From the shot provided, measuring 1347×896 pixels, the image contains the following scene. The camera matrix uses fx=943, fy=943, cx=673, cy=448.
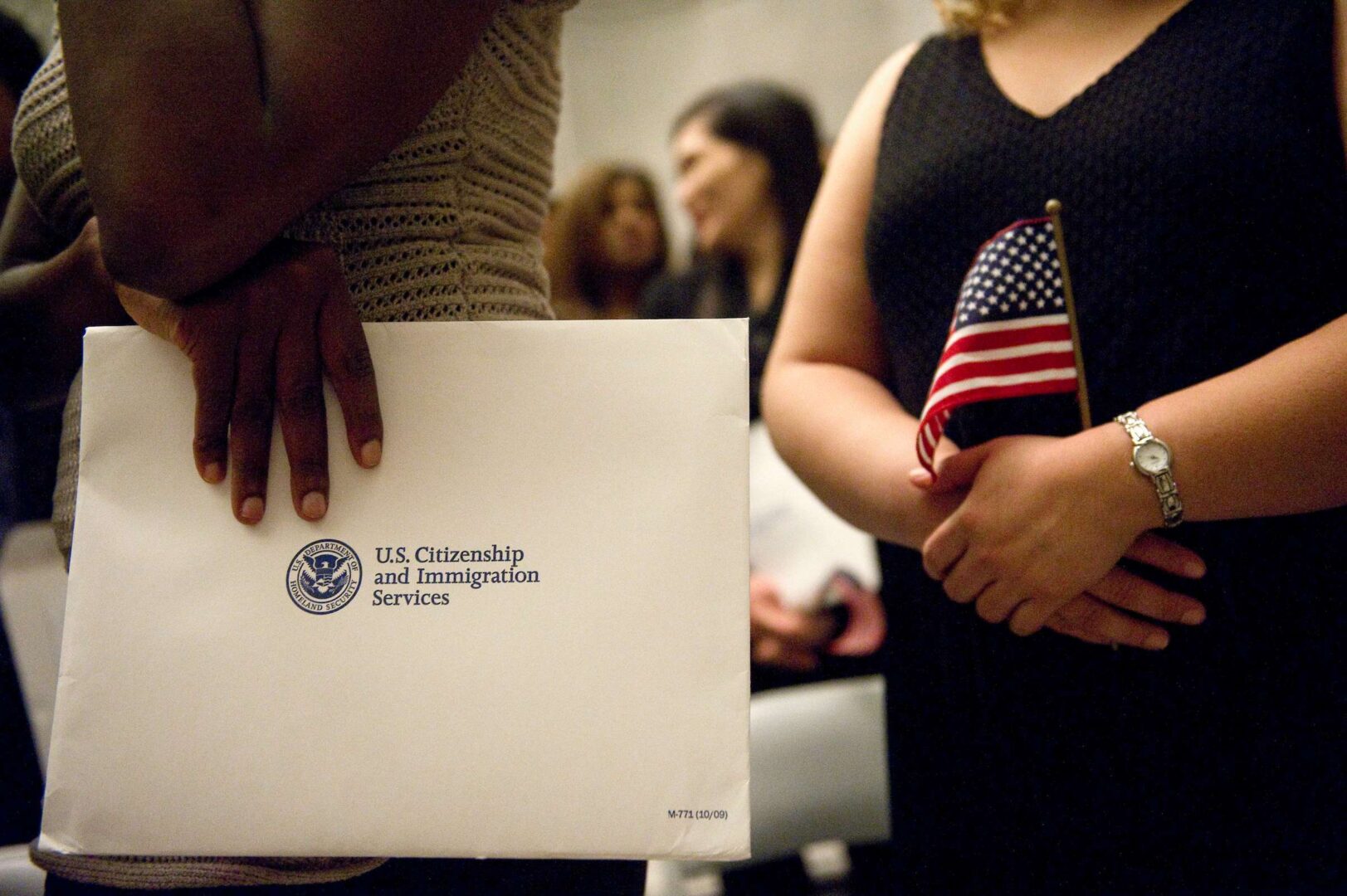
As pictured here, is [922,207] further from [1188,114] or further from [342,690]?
[342,690]

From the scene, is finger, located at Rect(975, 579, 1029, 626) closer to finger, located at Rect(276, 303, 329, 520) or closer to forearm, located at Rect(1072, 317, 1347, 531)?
forearm, located at Rect(1072, 317, 1347, 531)

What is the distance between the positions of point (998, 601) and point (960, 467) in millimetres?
106

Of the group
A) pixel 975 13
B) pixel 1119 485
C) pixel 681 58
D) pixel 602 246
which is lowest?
pixel 1119 485

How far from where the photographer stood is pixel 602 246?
294 centimetres

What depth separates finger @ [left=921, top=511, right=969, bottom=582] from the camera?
726mm

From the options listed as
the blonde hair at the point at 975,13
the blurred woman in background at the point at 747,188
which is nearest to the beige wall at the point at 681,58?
the blurred woman in background at the point at 747,188

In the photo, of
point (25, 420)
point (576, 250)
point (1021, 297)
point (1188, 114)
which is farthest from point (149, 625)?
point (576, 250)

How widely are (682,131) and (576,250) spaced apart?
0.74 meters

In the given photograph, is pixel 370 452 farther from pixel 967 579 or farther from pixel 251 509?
pixel 967 579

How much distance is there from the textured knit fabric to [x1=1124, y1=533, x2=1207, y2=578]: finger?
50 centimetres

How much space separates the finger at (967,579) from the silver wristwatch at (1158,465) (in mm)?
130

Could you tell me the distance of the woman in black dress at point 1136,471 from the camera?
68 cm

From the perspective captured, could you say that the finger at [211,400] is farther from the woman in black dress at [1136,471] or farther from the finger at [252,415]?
the woman in black dress at [1136,471]

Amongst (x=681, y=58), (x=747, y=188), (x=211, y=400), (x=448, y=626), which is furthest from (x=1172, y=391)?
(x=681, y=58)
